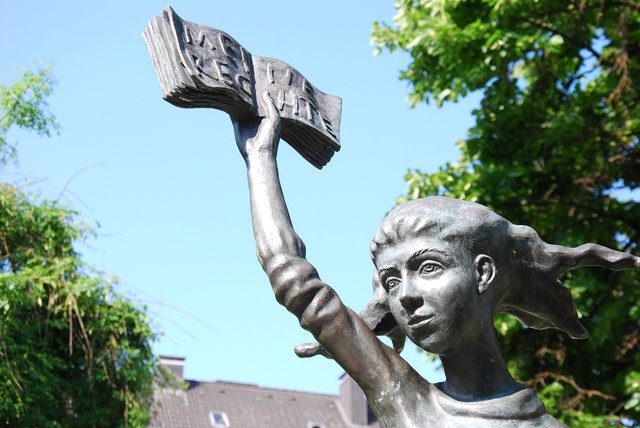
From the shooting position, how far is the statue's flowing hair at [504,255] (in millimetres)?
3645

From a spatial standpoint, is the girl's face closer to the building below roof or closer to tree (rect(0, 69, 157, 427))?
tree (rect(0, 69, 157, 427))

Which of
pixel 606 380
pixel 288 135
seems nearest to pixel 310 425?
pixel 606 380

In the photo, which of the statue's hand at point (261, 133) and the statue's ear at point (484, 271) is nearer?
the statue's ear at point (484, 271)

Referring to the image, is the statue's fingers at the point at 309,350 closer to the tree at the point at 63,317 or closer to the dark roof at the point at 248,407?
the tree at the point at 63,317

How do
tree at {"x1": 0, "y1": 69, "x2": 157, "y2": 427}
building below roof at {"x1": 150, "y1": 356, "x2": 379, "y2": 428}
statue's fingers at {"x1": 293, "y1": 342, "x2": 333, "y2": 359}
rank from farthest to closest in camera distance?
building below roof at {"x1": 150, "y1": 356, "x2": 379, "y2": 428}, tree at {"x1": 0, "y1": 69, "x2": 157, "y2": 427}, statue's fingers at {"x1": 293, "y1": 342, "x2": 333, "y2": 359}

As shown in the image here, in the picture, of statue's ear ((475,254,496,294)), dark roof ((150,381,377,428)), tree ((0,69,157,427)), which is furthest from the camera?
dark roof ((150,381,377,428))

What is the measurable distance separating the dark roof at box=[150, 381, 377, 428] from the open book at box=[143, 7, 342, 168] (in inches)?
1101

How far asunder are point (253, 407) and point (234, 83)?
3211 cm

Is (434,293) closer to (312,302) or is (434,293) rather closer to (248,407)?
(312,302)

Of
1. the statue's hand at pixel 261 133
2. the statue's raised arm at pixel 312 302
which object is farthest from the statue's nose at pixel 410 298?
the statue's hand at pixel 261 133

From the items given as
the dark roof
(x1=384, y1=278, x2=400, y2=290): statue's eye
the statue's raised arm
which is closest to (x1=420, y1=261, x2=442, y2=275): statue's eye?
(x1=384, y1=278, x2=400, y2=290): statue's eye

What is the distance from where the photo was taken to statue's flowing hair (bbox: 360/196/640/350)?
3.64 m

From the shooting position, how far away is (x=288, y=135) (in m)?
4.14

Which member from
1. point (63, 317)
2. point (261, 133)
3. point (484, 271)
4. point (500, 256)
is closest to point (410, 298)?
point (484, 271)
